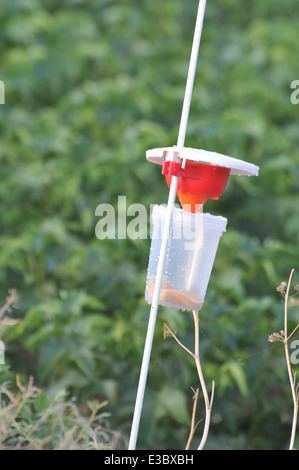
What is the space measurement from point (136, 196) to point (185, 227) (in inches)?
78.2

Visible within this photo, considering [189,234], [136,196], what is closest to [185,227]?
[189,234]

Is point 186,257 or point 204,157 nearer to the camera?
point 204,157

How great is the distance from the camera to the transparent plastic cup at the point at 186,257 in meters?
1.53

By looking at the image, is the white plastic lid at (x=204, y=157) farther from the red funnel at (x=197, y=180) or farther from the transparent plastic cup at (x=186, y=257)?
the transparent plastic cup at (x=186, y=257)

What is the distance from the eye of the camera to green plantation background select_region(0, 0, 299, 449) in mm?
2395

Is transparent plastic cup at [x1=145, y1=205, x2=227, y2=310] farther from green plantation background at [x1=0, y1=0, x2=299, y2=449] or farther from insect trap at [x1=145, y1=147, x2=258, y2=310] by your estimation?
green plantation background at [x1=0, y1=0, x2=299, y2=449]

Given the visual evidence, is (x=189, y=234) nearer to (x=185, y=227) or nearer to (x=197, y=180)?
(x=185, y=227)

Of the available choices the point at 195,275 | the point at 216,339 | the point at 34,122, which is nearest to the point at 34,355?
the point at 216,339

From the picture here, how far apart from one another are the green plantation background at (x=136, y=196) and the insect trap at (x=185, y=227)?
0.32 m

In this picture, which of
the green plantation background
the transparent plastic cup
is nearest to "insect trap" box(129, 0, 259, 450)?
the transparent plastic cup

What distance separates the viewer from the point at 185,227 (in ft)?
5.03

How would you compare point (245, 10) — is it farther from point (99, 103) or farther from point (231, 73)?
point (99, 103)

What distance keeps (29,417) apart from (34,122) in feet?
8.47

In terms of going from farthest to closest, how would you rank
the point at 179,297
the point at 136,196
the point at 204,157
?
1. the point at 136,196
2. the point at 179,297
3. the point at 204,157
